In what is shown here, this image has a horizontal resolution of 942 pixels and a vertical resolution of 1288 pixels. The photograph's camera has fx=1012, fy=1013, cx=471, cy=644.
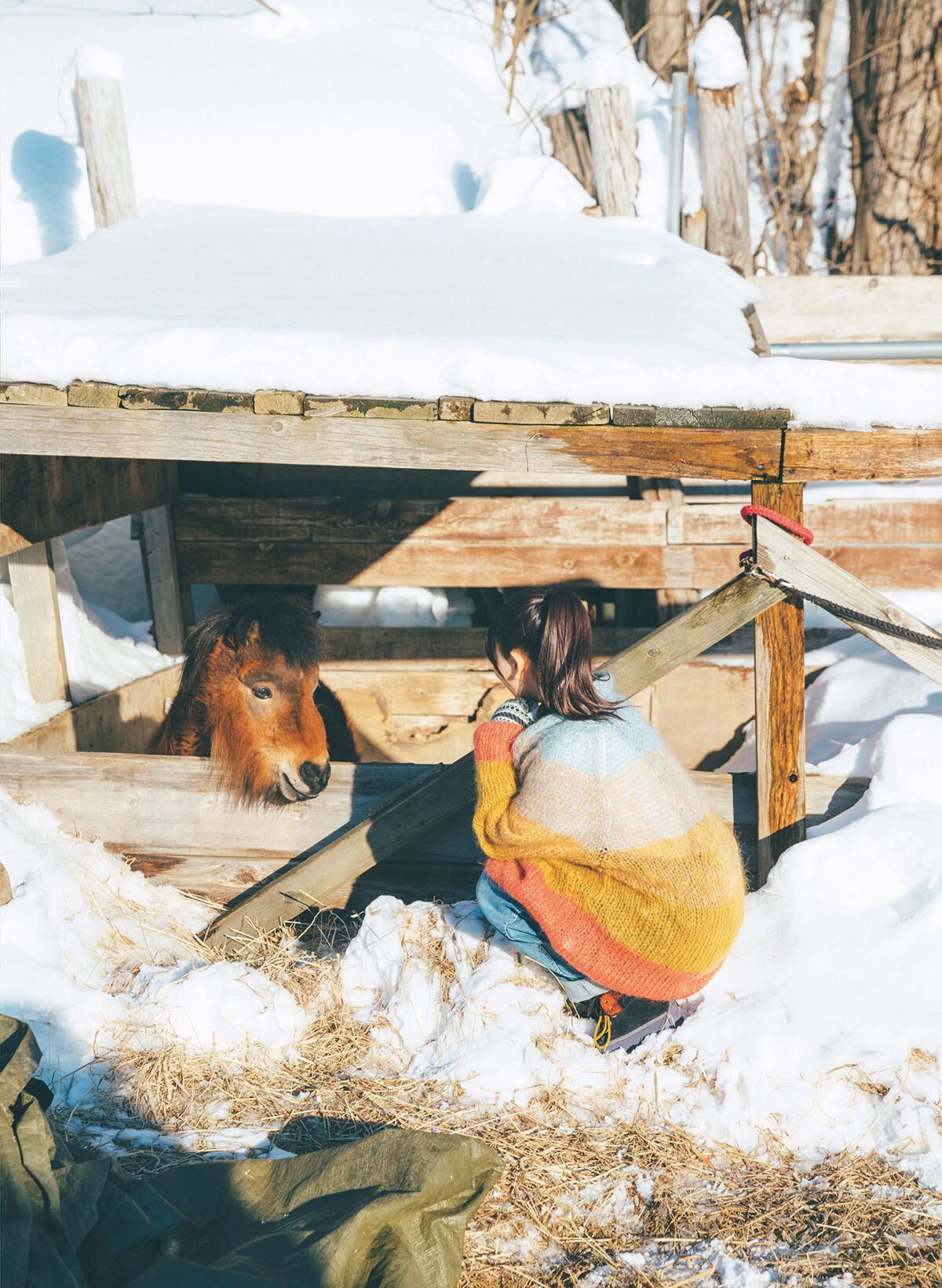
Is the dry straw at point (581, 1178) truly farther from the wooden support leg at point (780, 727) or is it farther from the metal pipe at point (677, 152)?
the metal pipe at point (677, 152)

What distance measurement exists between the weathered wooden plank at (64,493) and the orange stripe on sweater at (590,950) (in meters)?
2.87

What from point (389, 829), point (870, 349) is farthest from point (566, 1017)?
point (870, 349)

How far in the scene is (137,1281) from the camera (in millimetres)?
2123

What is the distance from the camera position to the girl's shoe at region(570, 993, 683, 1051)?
327 cm

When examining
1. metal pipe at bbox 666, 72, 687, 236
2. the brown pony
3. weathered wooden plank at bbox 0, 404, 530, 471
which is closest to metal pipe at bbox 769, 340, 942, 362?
metal pipe at bbox 666, 72, 687, 236

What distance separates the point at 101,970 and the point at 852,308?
580cm

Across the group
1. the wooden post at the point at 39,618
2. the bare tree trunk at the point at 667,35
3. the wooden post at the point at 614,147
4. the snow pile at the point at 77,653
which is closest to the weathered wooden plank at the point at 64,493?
the wooden post at the point at 39,618

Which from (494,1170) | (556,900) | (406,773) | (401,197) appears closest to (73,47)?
(401,197)

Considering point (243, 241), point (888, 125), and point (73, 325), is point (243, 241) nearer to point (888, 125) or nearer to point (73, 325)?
point (73, 325)

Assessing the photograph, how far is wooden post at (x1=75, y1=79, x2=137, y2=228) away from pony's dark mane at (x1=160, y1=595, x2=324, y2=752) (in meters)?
2.66

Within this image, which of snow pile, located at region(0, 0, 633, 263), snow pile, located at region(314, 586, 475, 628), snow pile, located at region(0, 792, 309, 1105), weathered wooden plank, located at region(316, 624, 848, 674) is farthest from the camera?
snow pile, located at region(0, 0, 633, 263)

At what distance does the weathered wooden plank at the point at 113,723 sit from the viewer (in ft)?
16.4

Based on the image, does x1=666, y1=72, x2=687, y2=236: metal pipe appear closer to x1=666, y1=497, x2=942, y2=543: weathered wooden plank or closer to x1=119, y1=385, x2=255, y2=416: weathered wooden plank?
x1=666, y1=497, x2=942, y2=543: weathered wooden plank

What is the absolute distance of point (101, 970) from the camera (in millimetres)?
3924
